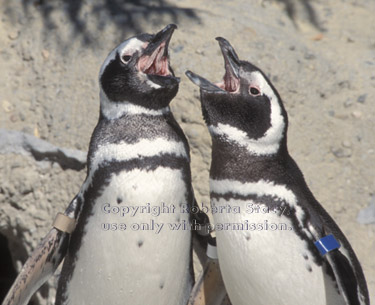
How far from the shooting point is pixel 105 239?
216 centimetres

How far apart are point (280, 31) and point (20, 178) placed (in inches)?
62.5

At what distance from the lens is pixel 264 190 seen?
2.04m

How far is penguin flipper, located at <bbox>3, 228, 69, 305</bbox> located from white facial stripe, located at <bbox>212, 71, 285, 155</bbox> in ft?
2.24

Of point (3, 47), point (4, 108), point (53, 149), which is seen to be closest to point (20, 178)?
point (53, 149)

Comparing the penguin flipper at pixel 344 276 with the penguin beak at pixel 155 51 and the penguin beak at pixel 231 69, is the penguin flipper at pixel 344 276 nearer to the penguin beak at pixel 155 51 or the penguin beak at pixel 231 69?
the penguin beak at pixel 231 69

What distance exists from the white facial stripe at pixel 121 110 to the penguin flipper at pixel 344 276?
72cm

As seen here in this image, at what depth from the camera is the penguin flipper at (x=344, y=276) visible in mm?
1951

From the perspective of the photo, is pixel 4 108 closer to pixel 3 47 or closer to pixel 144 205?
pixel 3 47

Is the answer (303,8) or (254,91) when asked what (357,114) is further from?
(254,91)

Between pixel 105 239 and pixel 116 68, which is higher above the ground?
pixel 116 68

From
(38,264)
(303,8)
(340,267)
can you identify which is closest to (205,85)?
(340,267)

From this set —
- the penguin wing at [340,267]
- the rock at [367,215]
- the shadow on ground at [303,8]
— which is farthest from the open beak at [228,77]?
the shadow on ground at [303,8]

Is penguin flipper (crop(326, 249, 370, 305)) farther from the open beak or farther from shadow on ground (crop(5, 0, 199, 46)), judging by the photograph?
shadow on ground (crop(5, 0, 199, 46))

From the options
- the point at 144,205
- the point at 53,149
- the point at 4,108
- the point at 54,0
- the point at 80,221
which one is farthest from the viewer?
the point at 54,0
